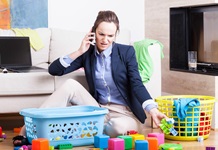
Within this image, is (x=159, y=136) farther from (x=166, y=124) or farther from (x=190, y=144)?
(x=190, y=144)

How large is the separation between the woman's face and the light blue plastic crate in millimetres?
396

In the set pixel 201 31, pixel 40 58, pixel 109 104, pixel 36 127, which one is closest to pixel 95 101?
pixel 109 104

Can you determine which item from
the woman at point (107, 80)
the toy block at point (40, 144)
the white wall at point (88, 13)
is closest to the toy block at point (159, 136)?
the woman at point (107, 80)

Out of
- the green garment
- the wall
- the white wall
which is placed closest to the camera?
the green garment

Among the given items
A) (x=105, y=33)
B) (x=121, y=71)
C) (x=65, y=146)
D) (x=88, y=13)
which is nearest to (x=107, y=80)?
(x=121, y=71)

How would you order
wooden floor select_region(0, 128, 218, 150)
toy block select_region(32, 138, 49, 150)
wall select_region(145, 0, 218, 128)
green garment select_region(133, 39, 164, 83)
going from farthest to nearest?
wall select_region(145, 0, 218, 128)
green garment select_region(133, 39, 164, 83)
wooden floor select_region(0, 128, 218, 150)
toy block select_region(32, 138, 49, 150)

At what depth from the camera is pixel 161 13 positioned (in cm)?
460

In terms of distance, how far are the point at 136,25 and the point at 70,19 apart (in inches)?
25.6

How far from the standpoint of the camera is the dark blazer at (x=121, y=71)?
307 cm

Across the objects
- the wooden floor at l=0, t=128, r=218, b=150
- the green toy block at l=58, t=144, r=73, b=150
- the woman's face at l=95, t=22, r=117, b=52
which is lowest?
the wooden floor at l=0, t=128, r=218, b=150

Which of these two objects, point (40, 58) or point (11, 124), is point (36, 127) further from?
point (40, 58)

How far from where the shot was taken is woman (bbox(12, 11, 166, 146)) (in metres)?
3.00

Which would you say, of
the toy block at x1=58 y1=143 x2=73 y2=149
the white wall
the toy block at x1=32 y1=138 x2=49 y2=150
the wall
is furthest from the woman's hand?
the white wall

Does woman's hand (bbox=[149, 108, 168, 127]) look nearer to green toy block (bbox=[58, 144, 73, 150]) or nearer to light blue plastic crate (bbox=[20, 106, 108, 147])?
light blue plastic crate (bbox=[20, 106, 108, 147])
